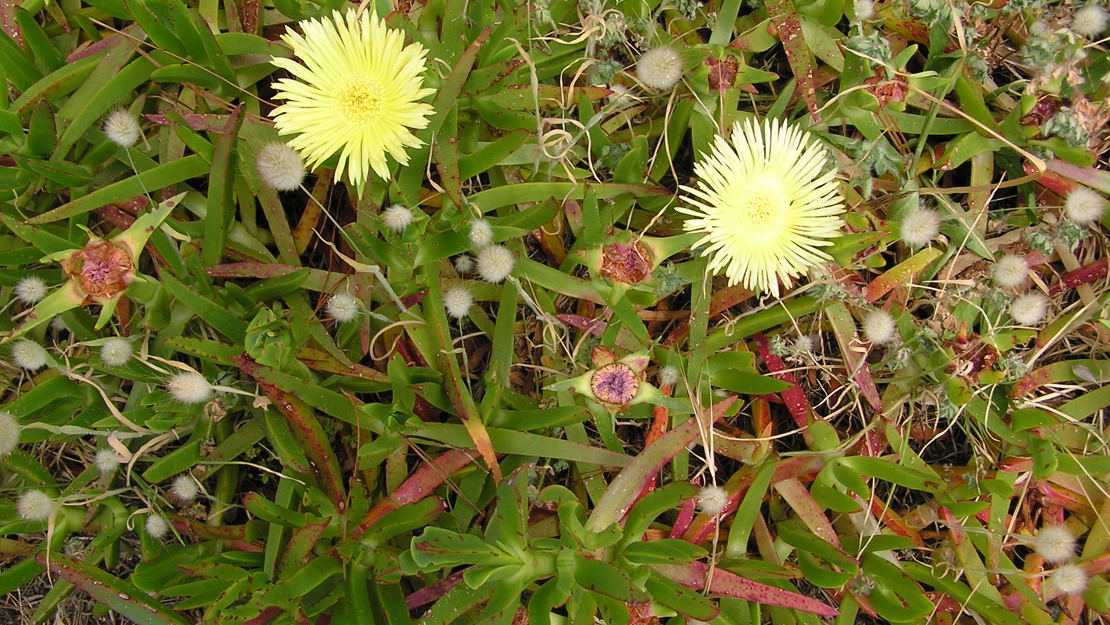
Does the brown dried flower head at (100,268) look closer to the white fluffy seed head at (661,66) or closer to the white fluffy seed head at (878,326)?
the white fluffy seed head at (661,66)

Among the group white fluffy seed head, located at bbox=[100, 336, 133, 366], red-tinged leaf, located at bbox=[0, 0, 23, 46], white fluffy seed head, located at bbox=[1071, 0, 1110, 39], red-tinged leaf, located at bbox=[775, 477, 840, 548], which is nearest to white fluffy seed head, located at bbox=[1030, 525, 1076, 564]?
red-tinged leaf, located at bbox=[775, 477, 840, 548]

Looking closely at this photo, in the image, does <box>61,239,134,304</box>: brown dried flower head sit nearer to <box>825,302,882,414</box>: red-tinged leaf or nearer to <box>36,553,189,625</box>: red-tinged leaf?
<box>36,553,189,625</box>: red-tinged leaf

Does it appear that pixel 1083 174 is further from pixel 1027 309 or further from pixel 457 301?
pixel 457 301

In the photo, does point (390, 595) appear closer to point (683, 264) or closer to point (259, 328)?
point (259, 328)

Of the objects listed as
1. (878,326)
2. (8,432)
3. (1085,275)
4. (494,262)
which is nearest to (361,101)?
(494,262)

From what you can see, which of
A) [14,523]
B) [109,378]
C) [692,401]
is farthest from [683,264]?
[14,523]

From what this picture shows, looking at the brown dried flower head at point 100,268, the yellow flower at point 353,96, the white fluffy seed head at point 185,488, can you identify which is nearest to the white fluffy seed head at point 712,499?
the yellow flower at point 353,96
